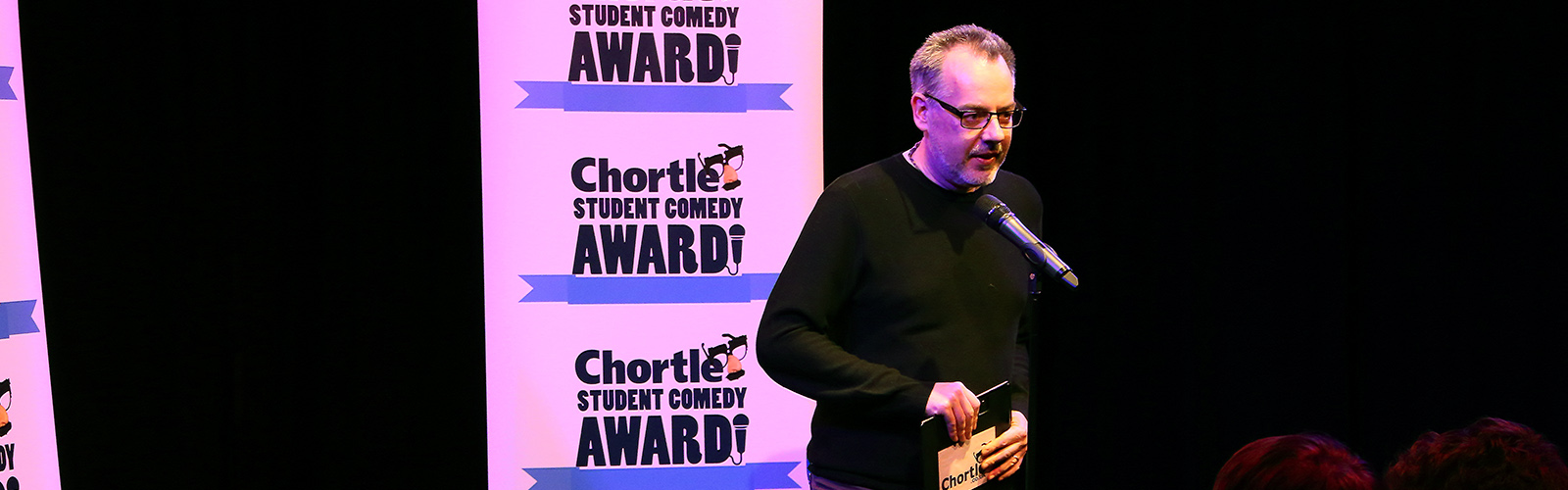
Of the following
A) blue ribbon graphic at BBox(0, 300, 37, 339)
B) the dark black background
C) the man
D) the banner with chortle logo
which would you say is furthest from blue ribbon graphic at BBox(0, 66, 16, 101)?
the man

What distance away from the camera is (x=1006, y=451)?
1448mm

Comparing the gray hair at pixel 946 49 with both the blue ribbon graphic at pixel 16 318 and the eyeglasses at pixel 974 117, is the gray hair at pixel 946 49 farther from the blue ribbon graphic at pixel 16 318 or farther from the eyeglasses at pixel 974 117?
the blue ribbon graphic at pixel 16 318

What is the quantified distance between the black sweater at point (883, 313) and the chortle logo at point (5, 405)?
1.85 m

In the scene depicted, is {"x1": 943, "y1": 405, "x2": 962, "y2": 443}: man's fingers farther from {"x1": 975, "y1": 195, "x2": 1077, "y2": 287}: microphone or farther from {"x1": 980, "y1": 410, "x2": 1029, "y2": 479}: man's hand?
{"x1": 975, "y1": 195, "x2": 1077, "y2": 287}: microphone

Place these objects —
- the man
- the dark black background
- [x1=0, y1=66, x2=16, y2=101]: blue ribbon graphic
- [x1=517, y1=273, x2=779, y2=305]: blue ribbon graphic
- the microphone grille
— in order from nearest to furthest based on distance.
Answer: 1. the microphone grille
2. the man
3. [x1=0, y1=66, x2=16, y2=101]: blue ribbon graphic
4. the dark black background
5. [x1=517, y1=273, x2=779, y2=305]: blue ribbon graphic

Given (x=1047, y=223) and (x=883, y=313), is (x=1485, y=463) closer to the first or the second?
(x=883, y=313)

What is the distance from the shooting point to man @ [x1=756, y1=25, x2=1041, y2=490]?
1.42m

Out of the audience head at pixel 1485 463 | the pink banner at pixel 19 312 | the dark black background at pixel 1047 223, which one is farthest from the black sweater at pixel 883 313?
the pink banner at pixel 19 312

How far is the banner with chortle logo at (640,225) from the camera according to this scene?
8.83 feet

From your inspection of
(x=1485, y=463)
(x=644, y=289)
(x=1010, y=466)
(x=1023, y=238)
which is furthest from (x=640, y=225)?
(x=1485, y=463)

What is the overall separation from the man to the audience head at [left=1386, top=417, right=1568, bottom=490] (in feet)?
1.52

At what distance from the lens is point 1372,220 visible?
10.2 ft

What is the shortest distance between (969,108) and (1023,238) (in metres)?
0.23

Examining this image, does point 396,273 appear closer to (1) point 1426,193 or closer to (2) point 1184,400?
(2) point 1184,400
